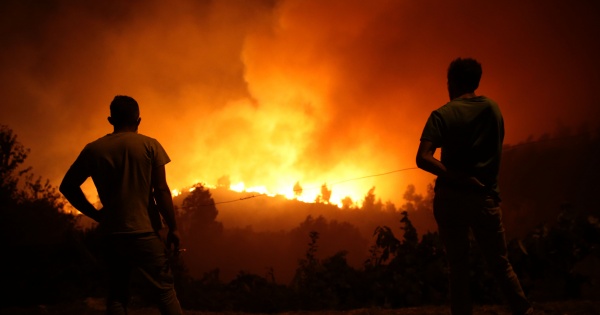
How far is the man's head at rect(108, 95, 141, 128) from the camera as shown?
2.69m

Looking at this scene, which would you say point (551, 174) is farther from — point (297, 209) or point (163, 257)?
point (297, 209)

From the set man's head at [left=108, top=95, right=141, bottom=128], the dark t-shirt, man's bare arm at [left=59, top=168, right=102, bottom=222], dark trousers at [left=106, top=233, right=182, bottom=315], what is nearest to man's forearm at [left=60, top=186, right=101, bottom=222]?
man's bare arm at [left=59, top=168, right=102, bottom=222]

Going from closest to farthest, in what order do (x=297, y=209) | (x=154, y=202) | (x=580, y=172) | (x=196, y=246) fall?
(x=154, y=202) < (x=580, y=172) < (x=196, y=246) < (x=297, y=209)

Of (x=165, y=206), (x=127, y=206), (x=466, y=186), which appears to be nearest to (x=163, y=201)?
(x=165, y=206)

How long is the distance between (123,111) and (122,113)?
1 centimetres

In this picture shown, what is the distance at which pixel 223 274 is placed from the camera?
43.8 m

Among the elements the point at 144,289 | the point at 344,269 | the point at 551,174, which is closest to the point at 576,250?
the point at 344,269

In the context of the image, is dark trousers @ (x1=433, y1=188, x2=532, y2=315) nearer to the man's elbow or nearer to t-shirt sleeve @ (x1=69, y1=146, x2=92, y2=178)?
the man's elbow

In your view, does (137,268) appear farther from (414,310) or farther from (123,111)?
(414,310)

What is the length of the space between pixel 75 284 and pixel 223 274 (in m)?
37.1

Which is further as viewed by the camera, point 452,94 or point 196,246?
point 196,246

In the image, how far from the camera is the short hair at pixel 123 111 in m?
2.69

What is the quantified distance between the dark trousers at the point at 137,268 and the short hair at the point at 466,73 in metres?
2.13

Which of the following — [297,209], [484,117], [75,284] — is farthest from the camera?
[297,209]
